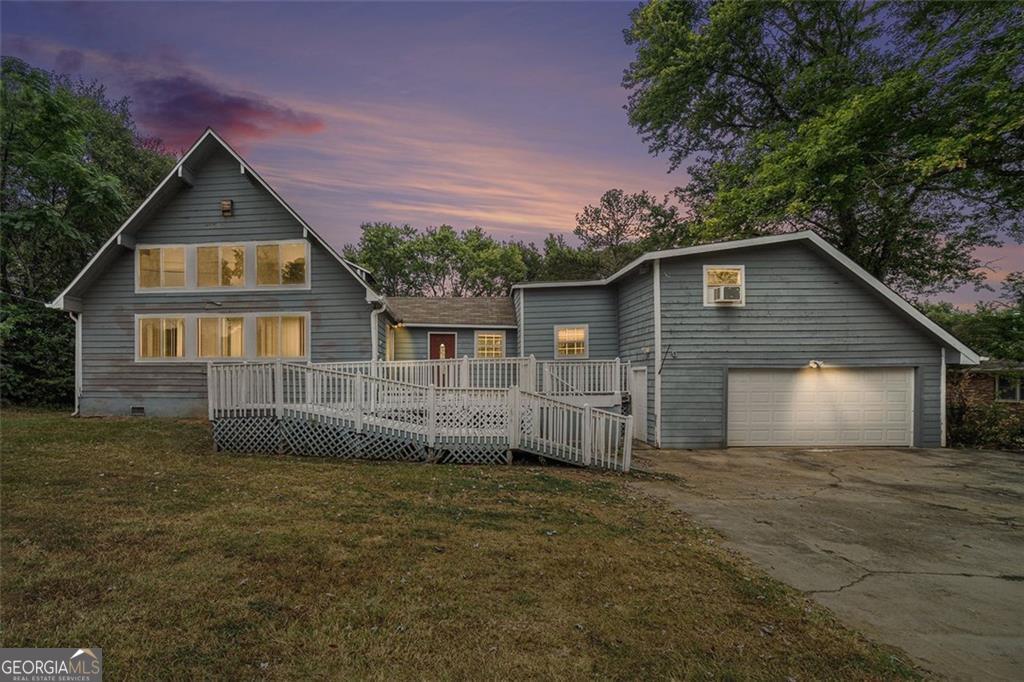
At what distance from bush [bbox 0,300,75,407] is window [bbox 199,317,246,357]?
741 centimetres

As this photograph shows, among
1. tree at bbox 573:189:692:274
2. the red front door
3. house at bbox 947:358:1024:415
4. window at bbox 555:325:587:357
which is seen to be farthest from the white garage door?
tree at bbox 573:189:692:274

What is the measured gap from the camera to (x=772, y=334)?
12.6 meters

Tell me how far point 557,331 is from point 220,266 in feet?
39.0

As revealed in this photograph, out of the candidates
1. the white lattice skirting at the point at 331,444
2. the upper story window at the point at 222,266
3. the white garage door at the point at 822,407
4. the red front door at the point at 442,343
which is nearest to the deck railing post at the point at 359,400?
the white lattice skirting at the point at 331,444

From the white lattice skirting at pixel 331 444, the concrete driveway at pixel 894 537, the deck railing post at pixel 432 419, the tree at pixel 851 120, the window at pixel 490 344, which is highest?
the tree at pixel 851 120

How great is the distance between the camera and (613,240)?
113ft

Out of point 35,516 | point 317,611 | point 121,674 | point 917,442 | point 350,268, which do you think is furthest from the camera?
point 350,268

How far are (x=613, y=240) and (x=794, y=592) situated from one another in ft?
107

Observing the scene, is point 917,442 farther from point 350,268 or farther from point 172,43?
point 172,43

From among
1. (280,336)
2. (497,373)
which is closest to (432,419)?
(497,373)

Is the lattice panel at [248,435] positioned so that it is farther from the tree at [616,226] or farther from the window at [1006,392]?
the window at [1006,392]

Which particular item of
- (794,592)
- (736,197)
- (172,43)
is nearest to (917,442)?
(736,197)

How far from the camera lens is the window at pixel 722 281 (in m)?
12.6

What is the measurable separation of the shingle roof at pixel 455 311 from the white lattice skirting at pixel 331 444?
8.18 m
